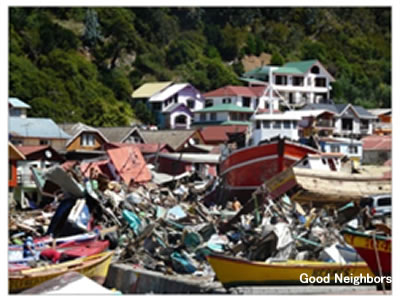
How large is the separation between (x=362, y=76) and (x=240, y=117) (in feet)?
67.3

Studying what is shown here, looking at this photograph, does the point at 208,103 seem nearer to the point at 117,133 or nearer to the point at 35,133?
the point at 117,133

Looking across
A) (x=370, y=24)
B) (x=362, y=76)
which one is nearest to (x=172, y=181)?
(x=362, y=76)

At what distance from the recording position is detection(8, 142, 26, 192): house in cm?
2561

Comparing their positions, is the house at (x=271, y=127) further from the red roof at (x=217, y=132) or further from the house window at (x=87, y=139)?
the red roof at (x=217, y=132)

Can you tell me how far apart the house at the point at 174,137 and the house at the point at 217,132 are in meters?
1.22

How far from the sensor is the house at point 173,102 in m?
50.7

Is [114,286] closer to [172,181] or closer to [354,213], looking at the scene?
[354,213]

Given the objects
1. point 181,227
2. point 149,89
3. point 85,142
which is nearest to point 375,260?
point 181,227

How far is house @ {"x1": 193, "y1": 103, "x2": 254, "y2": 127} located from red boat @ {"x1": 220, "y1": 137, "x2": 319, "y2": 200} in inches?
877

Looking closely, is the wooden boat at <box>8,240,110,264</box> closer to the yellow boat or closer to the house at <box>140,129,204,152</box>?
the yellow boat

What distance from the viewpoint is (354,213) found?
19.8m

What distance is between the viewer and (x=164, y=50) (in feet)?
204

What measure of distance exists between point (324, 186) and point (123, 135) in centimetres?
1739

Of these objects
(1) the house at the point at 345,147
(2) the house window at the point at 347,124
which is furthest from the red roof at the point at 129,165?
(2) the house window at the point at 347,124
